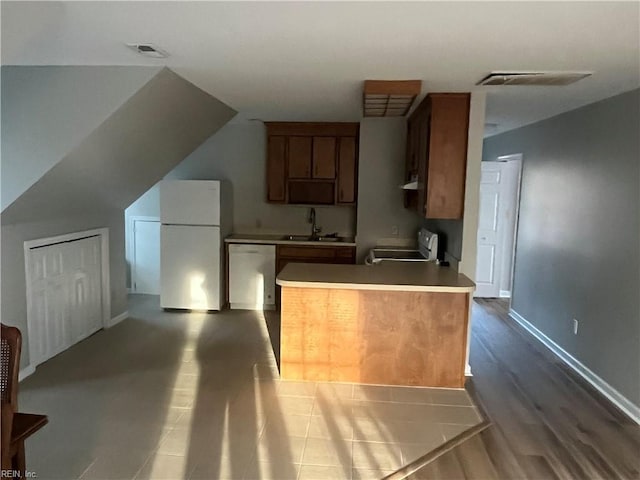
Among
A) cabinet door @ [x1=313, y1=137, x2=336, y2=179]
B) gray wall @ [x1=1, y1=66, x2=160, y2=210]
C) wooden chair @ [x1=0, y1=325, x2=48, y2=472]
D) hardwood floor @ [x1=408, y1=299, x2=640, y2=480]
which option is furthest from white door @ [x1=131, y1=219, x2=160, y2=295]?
wooden chair @ [x1=0, y1=325, x2=48, y2=472]

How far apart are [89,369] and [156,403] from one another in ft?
3.08

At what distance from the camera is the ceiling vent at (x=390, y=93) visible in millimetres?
3252

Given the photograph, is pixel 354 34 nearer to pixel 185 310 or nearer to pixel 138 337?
pixel 138 337

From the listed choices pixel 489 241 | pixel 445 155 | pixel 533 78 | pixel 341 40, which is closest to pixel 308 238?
pixel 445 155

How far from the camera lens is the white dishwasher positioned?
5.59 metres

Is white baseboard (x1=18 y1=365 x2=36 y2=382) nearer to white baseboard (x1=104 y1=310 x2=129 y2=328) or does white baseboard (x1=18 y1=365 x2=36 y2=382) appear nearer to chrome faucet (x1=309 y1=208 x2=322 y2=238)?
white baseboard (x1=104 y1=310 x2=129 y2=328)

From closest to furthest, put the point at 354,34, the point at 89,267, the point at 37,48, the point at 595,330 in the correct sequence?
the point at 354,34 < the point at 37,48 < the point at 595,330 < the point at 89,267

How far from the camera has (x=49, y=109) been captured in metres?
3.04

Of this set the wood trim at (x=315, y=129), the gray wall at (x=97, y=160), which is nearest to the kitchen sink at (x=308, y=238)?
the wood trim at (x=315, y=129)

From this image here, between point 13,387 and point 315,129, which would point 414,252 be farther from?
point 13,387

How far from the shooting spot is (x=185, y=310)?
558 centimetres

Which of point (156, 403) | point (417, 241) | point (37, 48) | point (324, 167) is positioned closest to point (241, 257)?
point (324, 167)

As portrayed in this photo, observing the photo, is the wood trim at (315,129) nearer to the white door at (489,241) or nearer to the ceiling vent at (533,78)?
the white door at (489,241)

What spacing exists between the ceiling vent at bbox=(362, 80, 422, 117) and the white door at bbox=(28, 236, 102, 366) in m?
2.95
